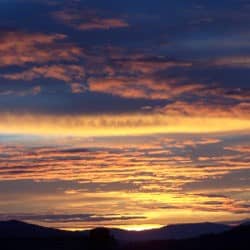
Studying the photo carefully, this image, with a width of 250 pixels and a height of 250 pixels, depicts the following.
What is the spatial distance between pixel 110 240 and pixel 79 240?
152 ft

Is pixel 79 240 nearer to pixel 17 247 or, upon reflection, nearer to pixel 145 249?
pixel 17 247

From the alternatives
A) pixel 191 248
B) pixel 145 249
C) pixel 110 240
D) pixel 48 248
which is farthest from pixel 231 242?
pixel 48 248

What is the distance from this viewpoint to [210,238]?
146625mm

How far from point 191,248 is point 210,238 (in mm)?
12062

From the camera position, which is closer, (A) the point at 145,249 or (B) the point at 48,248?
(A) the point at 145,249

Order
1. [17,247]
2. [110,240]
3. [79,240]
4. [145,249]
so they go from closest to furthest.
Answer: [110,240], [145,249], [17,247], [79,240]

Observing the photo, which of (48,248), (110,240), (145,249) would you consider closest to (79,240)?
(48,248)

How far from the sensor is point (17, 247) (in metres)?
153

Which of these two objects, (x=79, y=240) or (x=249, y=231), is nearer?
(x=249, y=231)

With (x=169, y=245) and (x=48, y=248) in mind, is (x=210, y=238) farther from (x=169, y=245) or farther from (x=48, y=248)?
(x=48, y=248)

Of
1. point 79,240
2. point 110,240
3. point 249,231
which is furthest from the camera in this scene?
point 79,240

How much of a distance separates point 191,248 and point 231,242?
6.21 m

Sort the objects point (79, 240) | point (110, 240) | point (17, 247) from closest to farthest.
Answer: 1. point (110, 240)
2. point (17, 247)
3. point (79, 240)

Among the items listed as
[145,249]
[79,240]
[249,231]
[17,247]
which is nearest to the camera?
[145,249]
